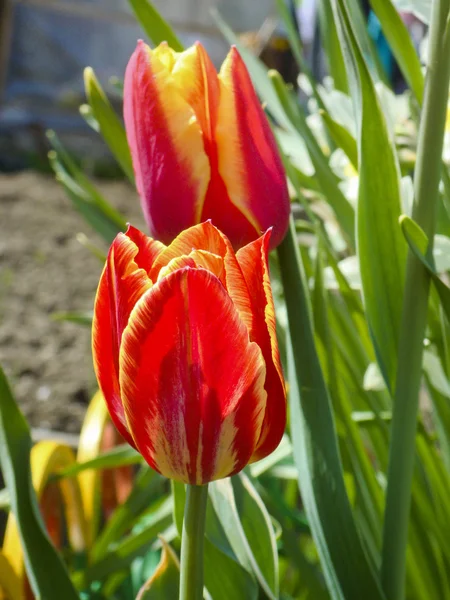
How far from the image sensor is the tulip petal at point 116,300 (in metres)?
0.28

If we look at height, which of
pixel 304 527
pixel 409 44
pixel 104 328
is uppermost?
pixel 409 44

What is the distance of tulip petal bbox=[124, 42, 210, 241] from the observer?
1.16 ft

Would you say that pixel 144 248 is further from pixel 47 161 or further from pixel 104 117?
pixel 47 161

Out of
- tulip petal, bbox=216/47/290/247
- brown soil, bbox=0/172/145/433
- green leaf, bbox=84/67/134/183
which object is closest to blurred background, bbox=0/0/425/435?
brown soil, bbox=0/172/145/433

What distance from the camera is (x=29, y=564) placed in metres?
0.41

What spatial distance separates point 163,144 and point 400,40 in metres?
0.20

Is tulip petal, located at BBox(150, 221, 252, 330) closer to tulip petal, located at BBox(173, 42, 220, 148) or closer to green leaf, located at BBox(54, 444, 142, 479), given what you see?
tulip petal, located at BBox(173, 42, 220, 148)

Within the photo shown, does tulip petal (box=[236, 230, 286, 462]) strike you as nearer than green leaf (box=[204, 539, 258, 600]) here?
Yes

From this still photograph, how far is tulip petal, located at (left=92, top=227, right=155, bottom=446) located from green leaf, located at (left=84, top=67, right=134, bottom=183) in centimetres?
26

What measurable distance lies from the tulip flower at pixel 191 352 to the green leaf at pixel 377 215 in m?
0.14

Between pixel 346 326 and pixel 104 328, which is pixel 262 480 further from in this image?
pixel 104 328

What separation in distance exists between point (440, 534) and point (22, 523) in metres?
0.29

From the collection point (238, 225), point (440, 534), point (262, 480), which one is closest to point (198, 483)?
point (238, 225)

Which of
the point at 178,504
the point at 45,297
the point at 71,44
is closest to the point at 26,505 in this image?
the point at 178,504
